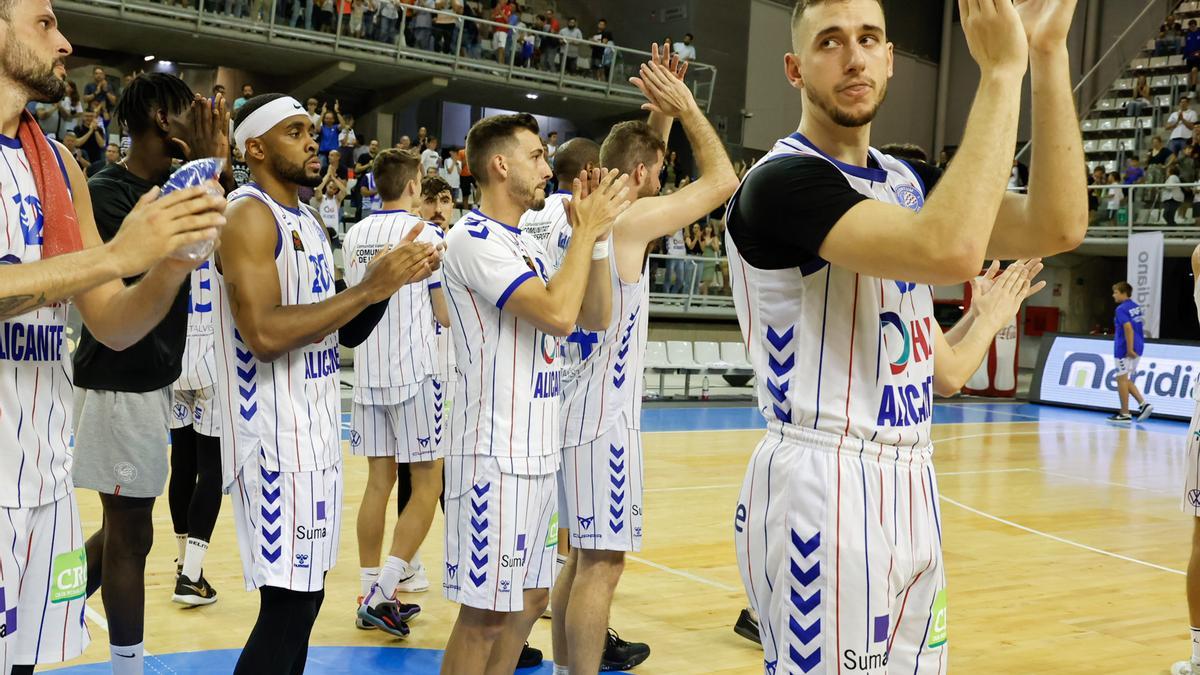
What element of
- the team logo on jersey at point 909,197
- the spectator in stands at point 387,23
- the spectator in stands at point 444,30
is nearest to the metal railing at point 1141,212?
the spectator in stands at point 444,30

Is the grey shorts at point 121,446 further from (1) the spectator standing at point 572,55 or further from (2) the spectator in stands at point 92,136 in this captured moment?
(1) the spectator standing at point 572,55

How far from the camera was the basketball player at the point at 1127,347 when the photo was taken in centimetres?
1499

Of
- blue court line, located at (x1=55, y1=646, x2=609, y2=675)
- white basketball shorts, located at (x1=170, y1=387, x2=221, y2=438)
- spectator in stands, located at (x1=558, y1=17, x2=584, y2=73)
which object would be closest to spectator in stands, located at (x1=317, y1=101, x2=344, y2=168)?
spectator in stands, located at (x1=558, y1=17, x2=584, y2=73)

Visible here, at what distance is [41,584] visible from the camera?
2.50m

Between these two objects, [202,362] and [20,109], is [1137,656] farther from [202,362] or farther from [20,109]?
[20,109]

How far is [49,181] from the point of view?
2.53m

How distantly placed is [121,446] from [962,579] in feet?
16.2

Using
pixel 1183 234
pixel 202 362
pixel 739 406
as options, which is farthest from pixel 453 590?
pixel 1183 234

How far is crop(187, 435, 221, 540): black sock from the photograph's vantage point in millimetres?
5500

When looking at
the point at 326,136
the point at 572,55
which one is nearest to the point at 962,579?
the point at 326,136

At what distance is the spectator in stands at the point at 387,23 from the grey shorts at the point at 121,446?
17913mm

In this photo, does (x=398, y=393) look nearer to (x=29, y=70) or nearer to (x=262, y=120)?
(x=262, y=120)

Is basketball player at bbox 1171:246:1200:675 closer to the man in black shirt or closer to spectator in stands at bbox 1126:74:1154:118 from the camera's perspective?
the man in black shirt

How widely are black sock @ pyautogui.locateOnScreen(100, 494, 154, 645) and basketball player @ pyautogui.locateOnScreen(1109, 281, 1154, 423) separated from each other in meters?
14.0
